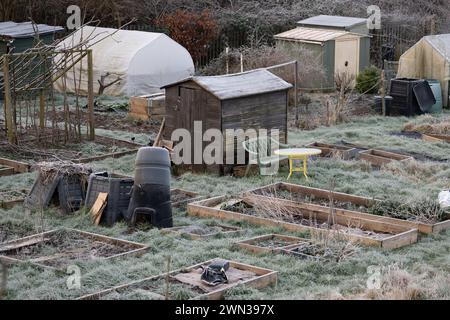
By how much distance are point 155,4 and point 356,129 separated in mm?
11251

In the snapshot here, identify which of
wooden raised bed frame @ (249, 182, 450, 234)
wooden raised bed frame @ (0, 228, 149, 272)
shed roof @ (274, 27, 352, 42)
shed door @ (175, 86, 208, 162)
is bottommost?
wooden raised bed frame @ (0, 228, 149, 272)

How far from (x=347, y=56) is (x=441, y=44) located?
2.51 metres

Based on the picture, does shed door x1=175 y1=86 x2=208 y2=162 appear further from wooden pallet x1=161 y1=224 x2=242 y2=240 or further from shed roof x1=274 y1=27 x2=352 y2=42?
shed roof x1=274 y1=27 x2=352 y2=42

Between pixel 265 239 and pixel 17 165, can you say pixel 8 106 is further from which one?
pixel 265 239

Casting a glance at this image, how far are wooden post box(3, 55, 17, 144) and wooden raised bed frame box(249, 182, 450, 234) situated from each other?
212 inches

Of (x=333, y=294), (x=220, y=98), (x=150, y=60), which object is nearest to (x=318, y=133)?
(x=220, y=98)

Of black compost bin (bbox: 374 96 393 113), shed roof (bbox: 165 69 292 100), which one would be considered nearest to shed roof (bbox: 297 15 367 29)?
black compost bin (bbox: 374 96 393 113)

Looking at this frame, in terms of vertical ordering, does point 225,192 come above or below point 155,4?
below

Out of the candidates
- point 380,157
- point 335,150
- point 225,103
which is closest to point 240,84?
point 225,103

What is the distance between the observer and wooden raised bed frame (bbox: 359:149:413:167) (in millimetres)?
16406

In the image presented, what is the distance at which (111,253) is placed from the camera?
11.1 m

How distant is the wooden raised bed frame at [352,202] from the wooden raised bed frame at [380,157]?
258cm

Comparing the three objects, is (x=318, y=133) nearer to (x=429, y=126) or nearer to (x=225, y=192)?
(x=429, y=126)

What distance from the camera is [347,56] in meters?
24.7
